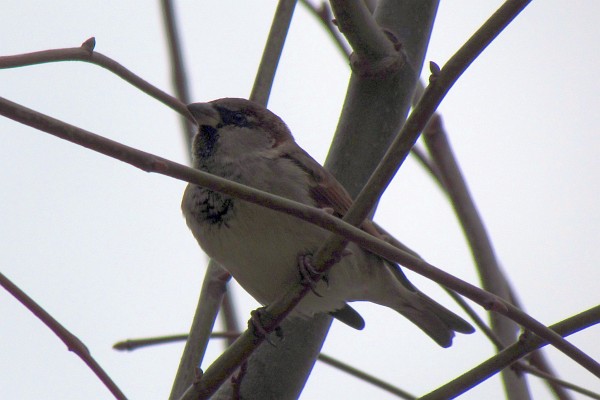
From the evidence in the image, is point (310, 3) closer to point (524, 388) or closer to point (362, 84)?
point (362, 84)

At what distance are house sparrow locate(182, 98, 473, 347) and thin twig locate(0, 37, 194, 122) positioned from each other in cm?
39

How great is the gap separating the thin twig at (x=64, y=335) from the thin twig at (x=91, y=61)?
0.48 meters

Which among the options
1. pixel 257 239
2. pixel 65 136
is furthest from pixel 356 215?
pixel 257 239

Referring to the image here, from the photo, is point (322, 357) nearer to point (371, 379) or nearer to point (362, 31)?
point (371, 379)

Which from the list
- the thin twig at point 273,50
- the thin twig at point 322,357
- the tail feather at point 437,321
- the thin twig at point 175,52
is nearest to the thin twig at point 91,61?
the thin twig at point 175,52

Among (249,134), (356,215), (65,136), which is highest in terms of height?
(249,134)

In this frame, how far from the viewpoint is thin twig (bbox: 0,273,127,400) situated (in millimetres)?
1888

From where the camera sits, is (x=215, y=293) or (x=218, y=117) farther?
(x=218, y=117)

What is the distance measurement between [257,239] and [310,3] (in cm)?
84

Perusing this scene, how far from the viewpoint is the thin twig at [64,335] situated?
74.3 inches

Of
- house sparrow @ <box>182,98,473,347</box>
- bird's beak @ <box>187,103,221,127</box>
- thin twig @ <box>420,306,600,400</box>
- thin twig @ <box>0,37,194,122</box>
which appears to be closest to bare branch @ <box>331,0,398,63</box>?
house sparrow @ <box>182,98,473,347</box>

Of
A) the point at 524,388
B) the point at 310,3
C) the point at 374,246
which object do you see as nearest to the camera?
the point at 374,246

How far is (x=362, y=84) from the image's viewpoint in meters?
2.64

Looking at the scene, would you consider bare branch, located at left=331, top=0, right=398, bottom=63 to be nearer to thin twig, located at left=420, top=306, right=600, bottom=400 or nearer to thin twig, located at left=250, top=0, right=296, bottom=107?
thin twig, located at left=250, top=0, right=296, bottom=107
